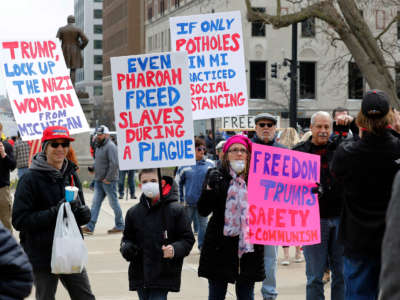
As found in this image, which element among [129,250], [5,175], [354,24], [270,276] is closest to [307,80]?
[354,24]

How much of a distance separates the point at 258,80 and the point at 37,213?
1904 inches

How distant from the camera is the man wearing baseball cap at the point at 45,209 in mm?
5641

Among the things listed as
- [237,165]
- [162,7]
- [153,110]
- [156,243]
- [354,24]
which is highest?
[162,7]

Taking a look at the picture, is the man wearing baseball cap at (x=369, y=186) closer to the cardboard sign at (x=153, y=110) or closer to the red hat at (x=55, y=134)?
the cardboard sign at (x=153, y=110)

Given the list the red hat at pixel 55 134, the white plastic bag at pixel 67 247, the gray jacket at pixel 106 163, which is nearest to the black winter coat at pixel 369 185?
the white plastic bag at pixel 67 247

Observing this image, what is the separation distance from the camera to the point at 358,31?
18.1m

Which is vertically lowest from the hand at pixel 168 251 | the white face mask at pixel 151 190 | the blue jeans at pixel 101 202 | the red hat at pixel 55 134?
the blue jeans at pixel 101 202

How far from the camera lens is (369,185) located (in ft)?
17.9

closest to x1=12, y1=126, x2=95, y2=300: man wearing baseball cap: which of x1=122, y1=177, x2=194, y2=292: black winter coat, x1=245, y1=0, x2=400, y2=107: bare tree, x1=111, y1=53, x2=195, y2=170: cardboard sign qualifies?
x1=122, y1=177, x2=194, y2=292: black winter coat

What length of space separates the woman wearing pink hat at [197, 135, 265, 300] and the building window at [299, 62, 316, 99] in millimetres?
47360

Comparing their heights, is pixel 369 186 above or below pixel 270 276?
above

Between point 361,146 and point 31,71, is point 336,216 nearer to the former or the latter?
Result: point 361,146

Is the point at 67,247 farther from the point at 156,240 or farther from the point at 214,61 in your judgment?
the point at 214,61

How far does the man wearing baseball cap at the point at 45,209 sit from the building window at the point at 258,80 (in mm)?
→ 47957
